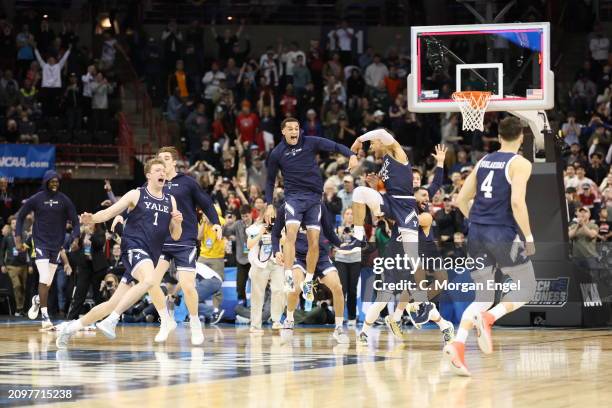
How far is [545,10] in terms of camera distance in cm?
3434

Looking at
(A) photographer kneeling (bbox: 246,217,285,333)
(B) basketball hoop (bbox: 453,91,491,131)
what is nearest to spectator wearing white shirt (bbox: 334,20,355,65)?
(B) basketball hoop (bbox: 453,91,491,131)

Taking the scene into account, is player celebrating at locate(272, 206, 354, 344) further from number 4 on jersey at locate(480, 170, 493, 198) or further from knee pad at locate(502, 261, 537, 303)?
number 4 on jersey at locate(480, 170, 493, 198)

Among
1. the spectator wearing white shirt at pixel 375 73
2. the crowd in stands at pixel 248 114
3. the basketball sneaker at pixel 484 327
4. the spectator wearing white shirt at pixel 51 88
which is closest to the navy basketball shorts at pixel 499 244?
the basketball sneaker at pixel 484 327

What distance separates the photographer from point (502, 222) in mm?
11531

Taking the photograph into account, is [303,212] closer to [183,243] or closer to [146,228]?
[183,243]

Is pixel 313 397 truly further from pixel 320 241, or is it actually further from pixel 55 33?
pixel 55 33

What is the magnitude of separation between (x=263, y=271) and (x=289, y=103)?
12.0m

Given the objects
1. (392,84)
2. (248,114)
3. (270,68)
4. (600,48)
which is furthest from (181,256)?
(600,48)

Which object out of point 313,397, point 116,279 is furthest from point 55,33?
point 313,397

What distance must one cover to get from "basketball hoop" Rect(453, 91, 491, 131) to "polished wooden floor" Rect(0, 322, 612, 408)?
487cm

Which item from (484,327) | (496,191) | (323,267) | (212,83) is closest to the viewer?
(484,327)

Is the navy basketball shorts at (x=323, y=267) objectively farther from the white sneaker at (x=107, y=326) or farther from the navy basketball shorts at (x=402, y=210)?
the white sneaker at (x=107, y=326)

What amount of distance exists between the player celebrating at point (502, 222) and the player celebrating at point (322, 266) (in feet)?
14.7

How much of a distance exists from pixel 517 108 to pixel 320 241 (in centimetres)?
515
